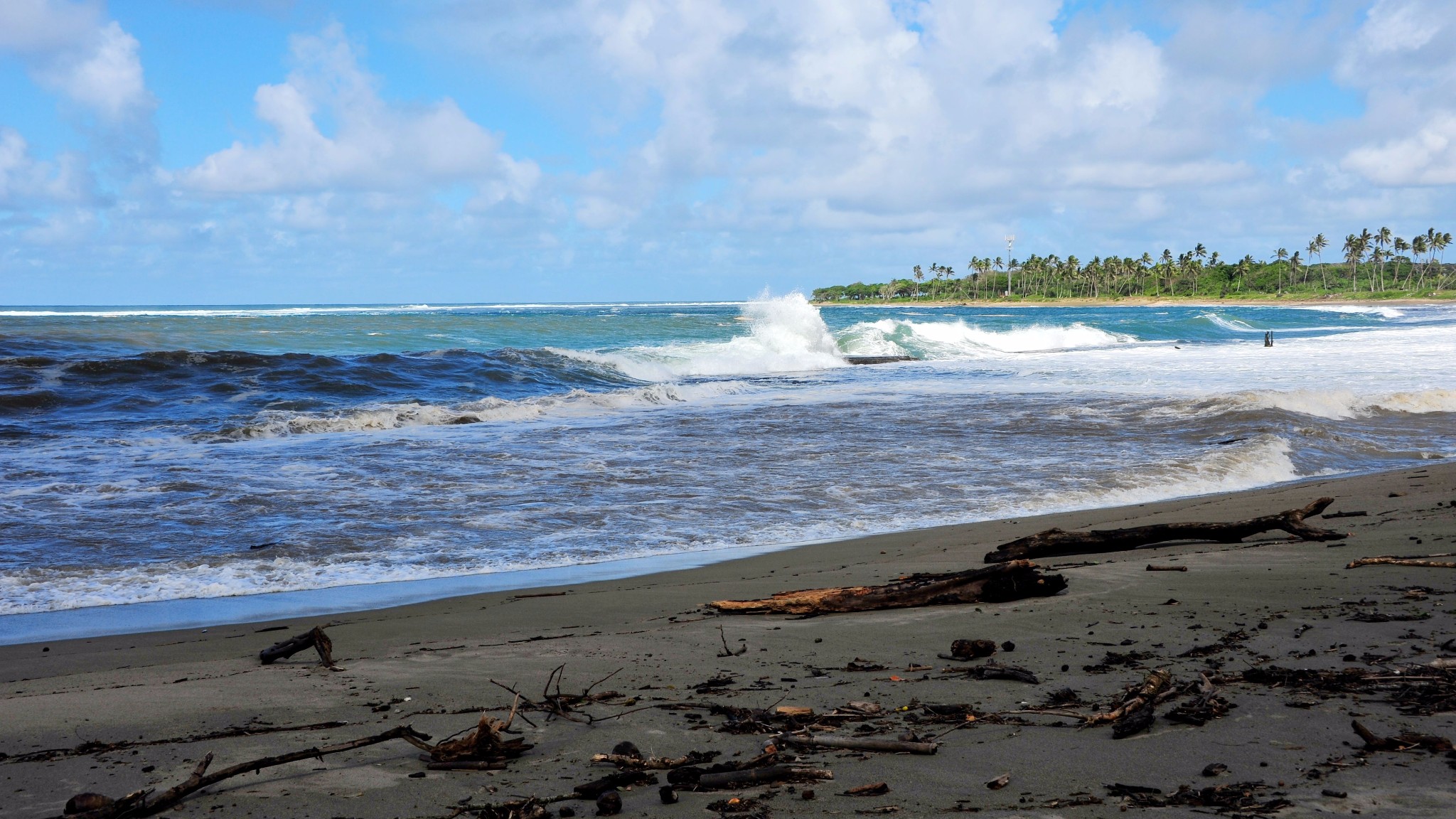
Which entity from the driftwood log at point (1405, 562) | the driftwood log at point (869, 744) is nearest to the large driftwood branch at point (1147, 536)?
the driftwood log at point (1405, 562)

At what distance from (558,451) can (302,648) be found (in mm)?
7914

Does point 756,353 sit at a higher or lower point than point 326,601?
higher

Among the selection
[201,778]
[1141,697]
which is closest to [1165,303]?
[1141,697]

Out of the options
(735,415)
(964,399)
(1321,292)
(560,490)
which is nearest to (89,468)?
(560,490)

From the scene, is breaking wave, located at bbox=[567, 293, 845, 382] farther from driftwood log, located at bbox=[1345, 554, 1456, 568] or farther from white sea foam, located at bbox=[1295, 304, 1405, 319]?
white sea foam, located at bbox=[1295, 304, 1405, 319]

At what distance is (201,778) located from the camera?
7.97 ft

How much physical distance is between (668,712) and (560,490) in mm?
6471

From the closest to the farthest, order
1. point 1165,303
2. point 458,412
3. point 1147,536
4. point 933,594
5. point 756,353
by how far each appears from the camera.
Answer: point 933,594 < point 1147,536 < point 458,412 < point 756,353 < point 1165,303

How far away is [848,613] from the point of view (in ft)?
14.9

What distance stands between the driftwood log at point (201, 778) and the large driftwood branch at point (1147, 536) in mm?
3882

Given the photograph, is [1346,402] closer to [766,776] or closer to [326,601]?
[326,601]

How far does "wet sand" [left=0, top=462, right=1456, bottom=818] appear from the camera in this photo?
2.42 metres

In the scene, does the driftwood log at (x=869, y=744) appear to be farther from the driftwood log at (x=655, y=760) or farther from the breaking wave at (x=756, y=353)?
the breaking wave at (x=756, y=353)

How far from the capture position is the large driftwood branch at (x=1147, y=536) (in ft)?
18.8
